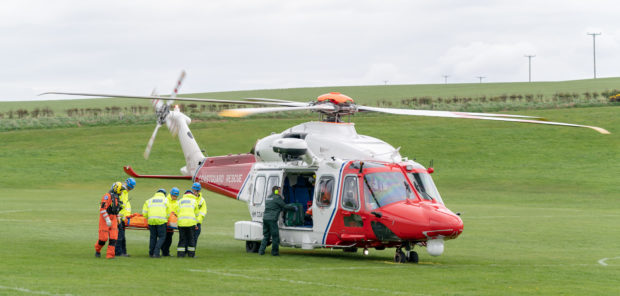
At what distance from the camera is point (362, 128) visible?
6575cm

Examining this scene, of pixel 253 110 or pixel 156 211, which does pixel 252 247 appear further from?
pixel 253 110

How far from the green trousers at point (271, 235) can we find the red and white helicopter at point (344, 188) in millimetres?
381

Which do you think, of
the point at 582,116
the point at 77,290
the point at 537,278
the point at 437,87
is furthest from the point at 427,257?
the point at 437,87

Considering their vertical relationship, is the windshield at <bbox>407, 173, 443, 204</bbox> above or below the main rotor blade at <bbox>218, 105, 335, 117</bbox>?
below

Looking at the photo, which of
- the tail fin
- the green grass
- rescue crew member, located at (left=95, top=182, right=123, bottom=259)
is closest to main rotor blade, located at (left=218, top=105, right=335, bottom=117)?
rescue crew member, located at (left=95, top=182, right=123, bottom=259)

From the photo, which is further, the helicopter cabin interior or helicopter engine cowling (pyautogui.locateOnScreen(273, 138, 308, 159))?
the helicopter cabin interior

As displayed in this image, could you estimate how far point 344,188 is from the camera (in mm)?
19781

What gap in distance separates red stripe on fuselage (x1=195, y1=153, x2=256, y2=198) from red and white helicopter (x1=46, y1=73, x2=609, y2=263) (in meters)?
2.15

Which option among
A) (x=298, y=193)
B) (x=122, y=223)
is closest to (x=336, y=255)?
(x=298, y=193)

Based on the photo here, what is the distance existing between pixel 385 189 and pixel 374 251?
438 centimetres

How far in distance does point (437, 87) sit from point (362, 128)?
2495 inches

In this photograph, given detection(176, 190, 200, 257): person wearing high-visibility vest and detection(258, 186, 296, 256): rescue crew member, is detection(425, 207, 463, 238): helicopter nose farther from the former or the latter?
detection(176, 190, 200, 257): person wearing high-visibility vest

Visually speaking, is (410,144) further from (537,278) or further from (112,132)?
(537,278)

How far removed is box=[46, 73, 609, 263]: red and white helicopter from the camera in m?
18.5
